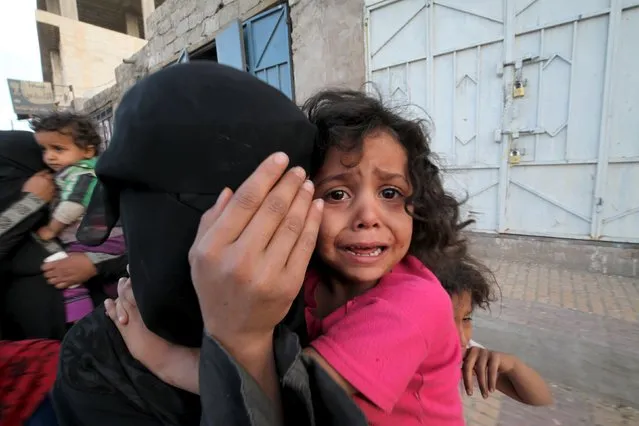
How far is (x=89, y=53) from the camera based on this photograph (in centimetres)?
1884

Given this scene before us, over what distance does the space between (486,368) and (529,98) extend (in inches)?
144

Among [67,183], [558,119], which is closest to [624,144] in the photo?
[558,119]

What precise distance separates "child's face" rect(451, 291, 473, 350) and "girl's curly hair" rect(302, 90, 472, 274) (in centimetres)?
15

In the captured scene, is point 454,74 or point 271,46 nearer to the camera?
point 454,74

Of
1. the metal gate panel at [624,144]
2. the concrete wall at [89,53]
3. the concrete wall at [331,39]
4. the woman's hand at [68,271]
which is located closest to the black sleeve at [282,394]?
the woman's hand at [68,271]

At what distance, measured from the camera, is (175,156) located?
1.74ft

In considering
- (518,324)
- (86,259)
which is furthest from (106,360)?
(518,324)

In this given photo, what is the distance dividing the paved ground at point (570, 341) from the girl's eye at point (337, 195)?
1.85 meters

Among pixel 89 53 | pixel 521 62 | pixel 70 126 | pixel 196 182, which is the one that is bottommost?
pixel 196 182

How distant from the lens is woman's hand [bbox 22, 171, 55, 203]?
4.55 feet

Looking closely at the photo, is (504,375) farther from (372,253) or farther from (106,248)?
(106,248)

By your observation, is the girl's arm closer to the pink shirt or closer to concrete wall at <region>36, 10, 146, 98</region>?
the pink shirt

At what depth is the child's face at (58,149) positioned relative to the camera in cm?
161

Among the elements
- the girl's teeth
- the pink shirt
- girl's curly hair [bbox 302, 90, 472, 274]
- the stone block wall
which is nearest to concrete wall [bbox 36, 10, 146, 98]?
the stone block wall
